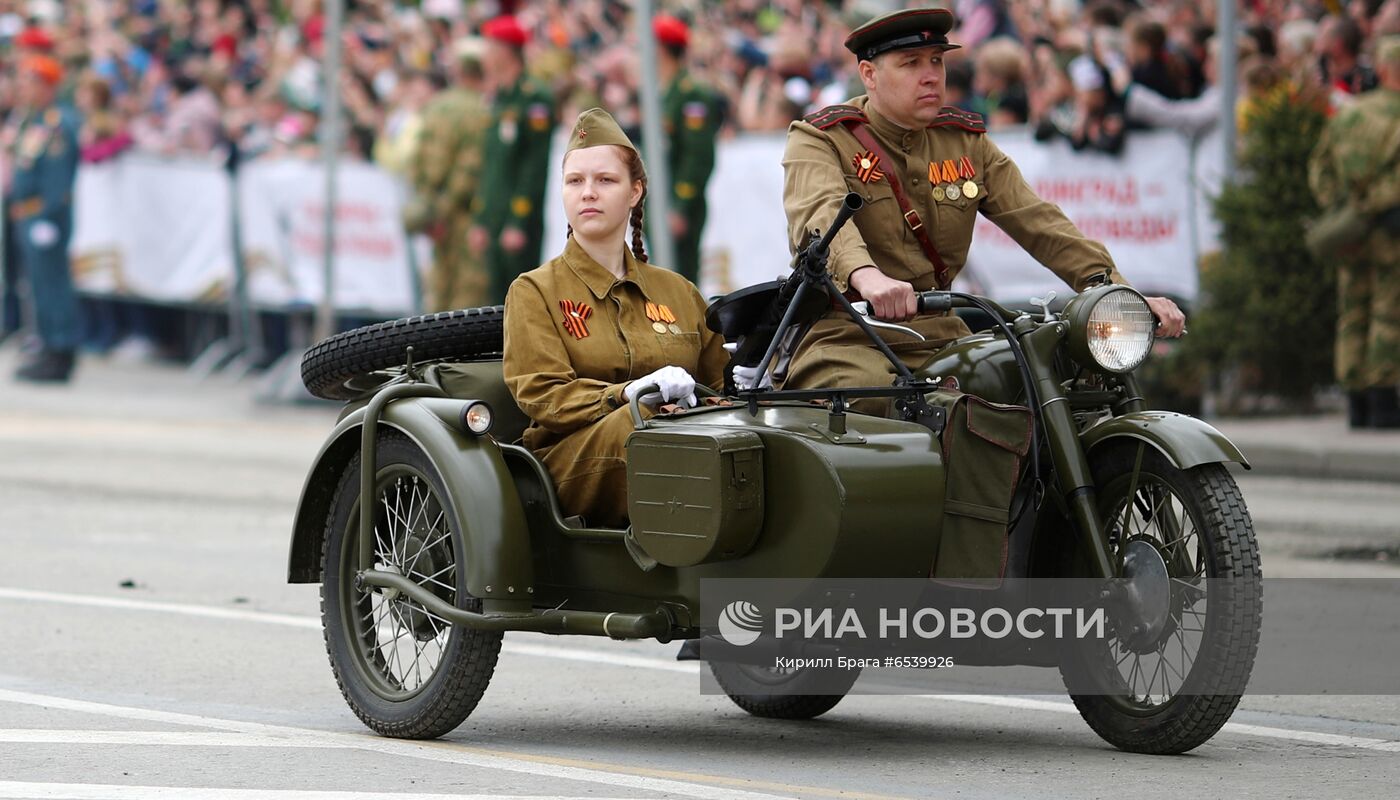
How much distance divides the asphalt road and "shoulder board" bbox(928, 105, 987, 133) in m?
1.73

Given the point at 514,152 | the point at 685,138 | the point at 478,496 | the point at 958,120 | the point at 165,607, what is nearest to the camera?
the point at 478,496

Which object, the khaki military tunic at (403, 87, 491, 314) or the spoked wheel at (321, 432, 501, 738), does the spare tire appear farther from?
the khaki military tunic at (403, 87, 491, 314)

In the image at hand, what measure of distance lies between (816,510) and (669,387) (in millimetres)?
641

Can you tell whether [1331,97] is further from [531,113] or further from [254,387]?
[254,387]

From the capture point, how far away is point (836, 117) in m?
6.91

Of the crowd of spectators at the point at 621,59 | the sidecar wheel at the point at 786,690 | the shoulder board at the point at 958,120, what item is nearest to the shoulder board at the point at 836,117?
the shoulder board at the point at 958,120

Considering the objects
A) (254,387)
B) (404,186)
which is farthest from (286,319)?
(404,186)

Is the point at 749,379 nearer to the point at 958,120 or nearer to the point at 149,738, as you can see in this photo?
the point at 958,120

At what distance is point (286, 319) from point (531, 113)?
472 cm

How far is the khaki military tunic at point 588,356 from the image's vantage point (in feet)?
21.0

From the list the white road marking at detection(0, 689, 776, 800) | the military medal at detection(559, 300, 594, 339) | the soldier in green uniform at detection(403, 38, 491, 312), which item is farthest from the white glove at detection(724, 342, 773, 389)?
the soldier in green uniform at detection(403, 38, 491, 312)

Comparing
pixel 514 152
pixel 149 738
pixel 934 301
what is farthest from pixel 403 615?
pixel 514 152

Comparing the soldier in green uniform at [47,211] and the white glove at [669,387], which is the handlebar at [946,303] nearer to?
the white glove at [669,387]

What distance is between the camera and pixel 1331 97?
1561 cm
